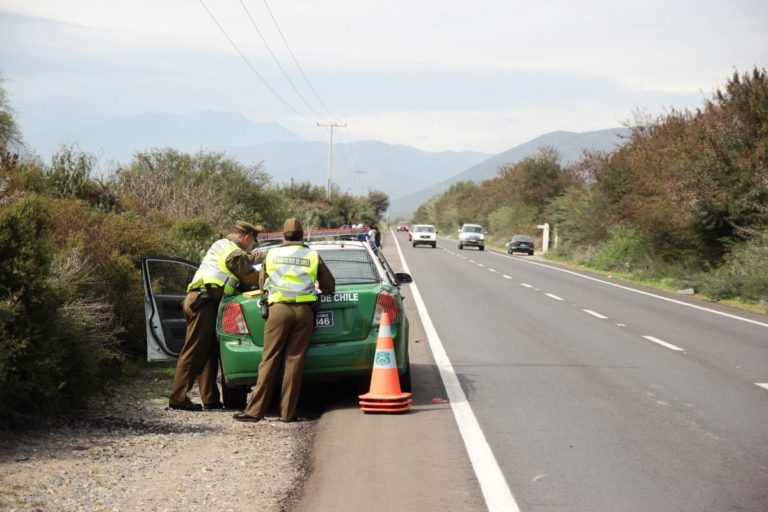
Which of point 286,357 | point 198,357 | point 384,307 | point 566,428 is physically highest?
point 384,307

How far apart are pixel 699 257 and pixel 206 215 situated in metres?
15.2

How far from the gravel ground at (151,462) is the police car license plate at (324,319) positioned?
34.3 inches

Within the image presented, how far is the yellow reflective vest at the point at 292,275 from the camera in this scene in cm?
866

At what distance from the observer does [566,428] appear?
8117 mm

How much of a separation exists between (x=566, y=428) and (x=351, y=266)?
2.76 m

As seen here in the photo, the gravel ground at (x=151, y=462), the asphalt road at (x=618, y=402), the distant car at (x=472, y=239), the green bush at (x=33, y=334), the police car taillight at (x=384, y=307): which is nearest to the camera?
the gravel ground at (x=151, y=462)

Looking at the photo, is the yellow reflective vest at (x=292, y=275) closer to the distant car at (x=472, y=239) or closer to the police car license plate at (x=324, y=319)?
the police car license plate at (x=324, y=319)

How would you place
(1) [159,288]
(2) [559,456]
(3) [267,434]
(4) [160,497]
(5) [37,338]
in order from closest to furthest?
(4) [160,497] < (2) [559,456] < (5) [37,338] < (3) [267,434] < (1) [159,288]

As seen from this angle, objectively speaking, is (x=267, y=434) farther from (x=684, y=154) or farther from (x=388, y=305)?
(x=684, y=154)

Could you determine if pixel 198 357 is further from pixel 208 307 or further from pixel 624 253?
pixel 624 253

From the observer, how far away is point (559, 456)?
709cm

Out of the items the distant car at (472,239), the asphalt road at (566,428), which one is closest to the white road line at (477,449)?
the asphalt road at (566,428)

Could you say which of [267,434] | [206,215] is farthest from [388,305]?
[206,215]

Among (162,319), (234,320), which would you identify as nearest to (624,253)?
(162,319)
